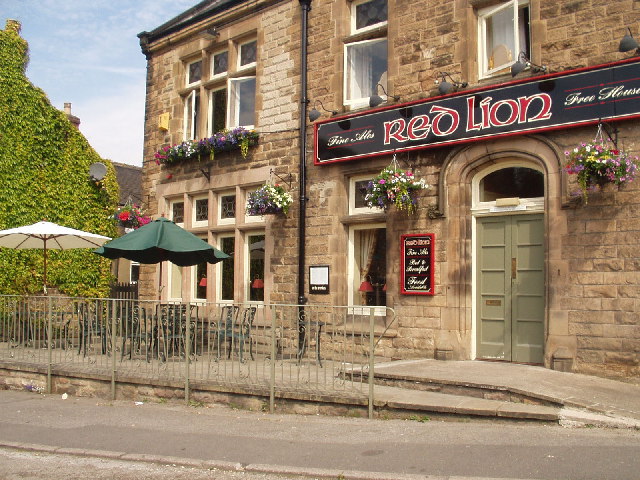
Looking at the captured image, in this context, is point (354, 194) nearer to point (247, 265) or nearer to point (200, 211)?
point (247, 265)

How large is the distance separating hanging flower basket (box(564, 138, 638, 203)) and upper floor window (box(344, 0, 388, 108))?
4283 mm

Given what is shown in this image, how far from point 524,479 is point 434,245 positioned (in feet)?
18.5

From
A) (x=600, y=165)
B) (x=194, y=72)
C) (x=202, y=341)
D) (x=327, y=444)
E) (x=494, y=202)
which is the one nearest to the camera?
(x=327, y=444)

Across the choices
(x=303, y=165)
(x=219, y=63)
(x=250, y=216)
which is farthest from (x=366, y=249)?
(x=219, y=63)

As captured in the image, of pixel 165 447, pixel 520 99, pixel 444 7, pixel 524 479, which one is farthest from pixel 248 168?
pixel 524 479

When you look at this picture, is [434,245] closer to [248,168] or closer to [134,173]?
[248,168]

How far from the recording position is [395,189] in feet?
34.8

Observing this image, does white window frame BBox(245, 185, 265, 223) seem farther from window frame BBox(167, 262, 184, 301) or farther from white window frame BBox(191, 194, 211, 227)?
window frame BBox(167, 262, 184, 301)

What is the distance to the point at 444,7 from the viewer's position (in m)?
11.0

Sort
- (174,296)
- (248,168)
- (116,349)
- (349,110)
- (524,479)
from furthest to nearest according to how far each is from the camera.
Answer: (174,296) → (248,168) → (349,110) → (116,349) → (524,479)

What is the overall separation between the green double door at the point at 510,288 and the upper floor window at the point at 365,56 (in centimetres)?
340

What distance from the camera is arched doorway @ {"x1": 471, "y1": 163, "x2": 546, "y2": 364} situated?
1005 cm

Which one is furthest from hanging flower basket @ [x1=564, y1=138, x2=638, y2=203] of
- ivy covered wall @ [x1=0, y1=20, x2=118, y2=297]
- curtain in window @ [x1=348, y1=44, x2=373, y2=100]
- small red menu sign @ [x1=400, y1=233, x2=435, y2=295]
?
ivy covered wall @ [x1=0, y1=20, x2=118, y2=297]

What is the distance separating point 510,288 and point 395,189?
231 cm
